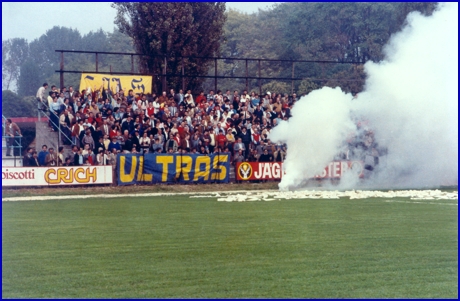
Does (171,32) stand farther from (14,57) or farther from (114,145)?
(14,57)

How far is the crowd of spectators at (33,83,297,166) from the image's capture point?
34.1 meters

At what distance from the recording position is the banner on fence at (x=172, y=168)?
3372cm

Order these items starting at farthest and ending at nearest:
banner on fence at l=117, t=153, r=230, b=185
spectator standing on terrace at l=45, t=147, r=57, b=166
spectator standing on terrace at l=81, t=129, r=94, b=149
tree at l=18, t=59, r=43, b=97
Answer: tree at l=18, t=59, r=43, b=97 < spectator standing on terrace at l=81, t=129, r=94, b=149 < banner on fence at l=117, t=153, r=230, b=185 < spectator standing on terrace at l=45, t=147, r=57, b=166

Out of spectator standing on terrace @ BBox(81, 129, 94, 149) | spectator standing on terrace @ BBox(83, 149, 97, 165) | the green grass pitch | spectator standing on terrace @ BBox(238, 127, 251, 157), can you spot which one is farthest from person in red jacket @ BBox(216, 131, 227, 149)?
the green grass pitch

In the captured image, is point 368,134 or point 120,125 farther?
point 368,134

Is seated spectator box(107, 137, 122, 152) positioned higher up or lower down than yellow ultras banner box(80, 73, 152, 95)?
lower down

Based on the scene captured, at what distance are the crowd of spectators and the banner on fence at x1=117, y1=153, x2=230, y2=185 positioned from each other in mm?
505

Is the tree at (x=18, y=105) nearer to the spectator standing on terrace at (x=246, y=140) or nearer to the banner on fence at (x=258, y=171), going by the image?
the spectator standing on terrace at (x=246, y=140)

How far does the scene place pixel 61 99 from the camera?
116ft

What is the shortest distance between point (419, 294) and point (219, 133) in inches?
1056

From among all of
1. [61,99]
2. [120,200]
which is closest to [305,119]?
[120,200]

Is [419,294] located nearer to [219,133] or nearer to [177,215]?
[177,215]

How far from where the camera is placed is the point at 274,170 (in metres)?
37.1

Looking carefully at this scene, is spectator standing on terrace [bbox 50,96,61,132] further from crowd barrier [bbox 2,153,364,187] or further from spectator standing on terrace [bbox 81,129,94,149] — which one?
crowd barrier [bbox 2,153,364,187]
